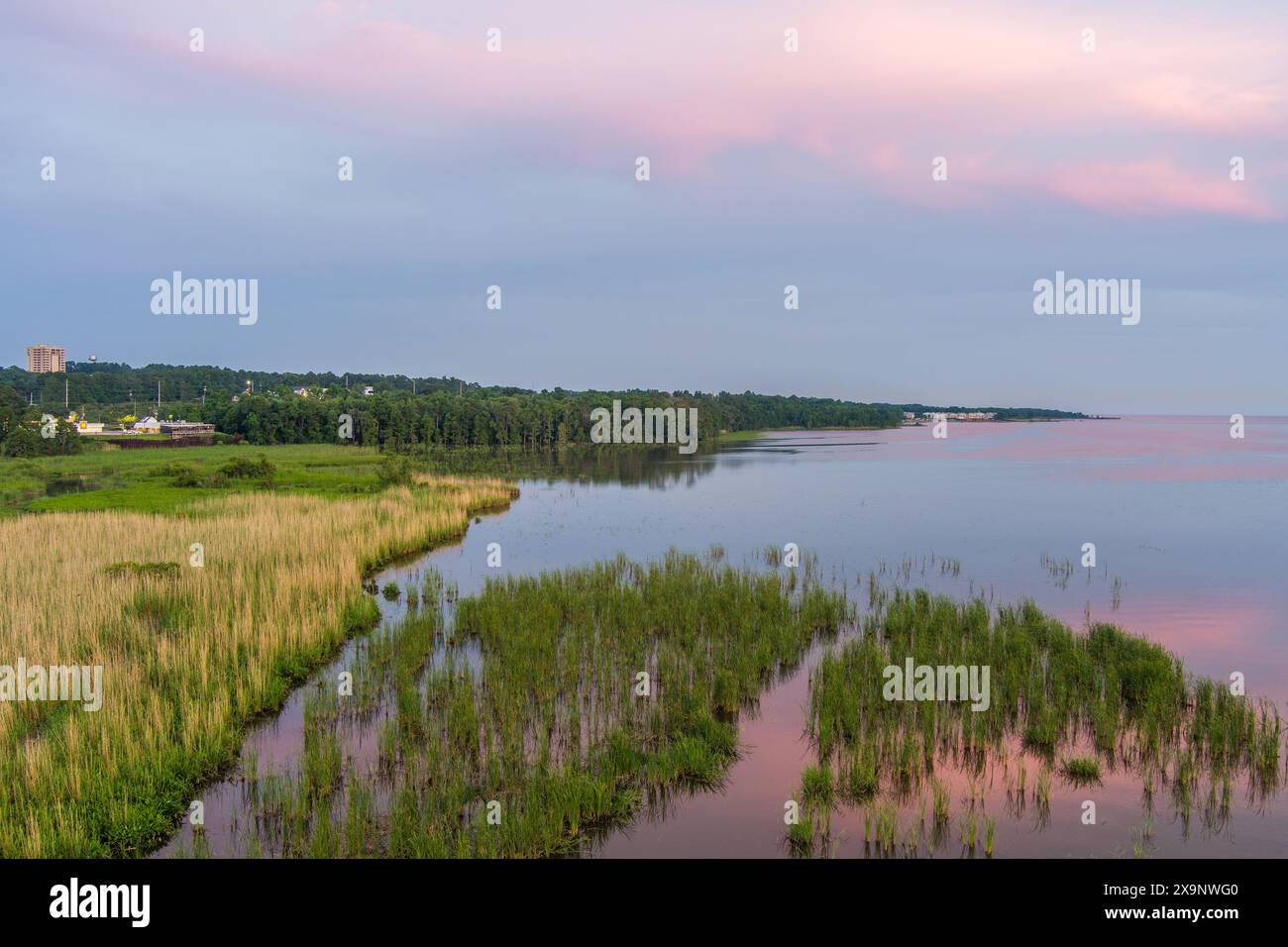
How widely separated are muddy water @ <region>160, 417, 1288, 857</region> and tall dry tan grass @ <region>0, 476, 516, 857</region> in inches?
29.5

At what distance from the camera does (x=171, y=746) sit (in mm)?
11914

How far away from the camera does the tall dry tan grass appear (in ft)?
33.9

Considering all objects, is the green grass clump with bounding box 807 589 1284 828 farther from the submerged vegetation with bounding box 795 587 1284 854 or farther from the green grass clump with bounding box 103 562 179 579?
the green grass clump with bounding box 103 562 179 579

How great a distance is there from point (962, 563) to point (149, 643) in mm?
25569

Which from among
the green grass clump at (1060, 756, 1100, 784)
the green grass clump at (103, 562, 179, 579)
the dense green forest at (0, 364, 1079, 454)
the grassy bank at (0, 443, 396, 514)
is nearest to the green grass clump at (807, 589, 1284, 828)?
the green grass clump at (1060, 756, 1100, 784)

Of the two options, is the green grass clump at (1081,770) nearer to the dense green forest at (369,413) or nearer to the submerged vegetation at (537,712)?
the submerged vegetation at (537,712)

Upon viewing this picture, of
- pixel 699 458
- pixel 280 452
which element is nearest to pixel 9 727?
pixel 280 452

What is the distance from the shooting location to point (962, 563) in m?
29.8

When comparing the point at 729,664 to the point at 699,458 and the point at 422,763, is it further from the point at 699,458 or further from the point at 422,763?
the point at 699,458

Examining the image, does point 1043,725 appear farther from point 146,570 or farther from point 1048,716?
point 146,570

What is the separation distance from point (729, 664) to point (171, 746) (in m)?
10.2

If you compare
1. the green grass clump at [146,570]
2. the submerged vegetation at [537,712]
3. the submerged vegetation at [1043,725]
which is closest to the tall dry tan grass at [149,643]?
the green grass clump at [146,570]

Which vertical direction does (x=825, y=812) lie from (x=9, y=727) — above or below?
below

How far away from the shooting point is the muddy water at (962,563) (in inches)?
421
